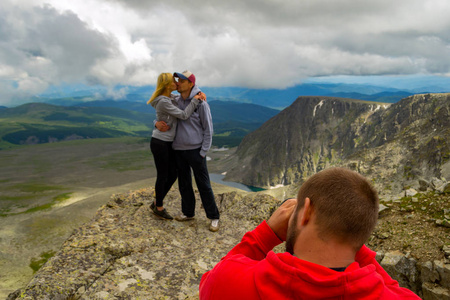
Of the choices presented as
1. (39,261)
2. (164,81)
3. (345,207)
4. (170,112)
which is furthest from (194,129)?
(39,261)

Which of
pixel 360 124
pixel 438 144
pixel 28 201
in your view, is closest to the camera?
pixel 438 144

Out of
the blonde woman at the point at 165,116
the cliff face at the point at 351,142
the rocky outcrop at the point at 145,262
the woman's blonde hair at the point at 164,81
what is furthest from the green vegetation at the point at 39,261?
the cliff face at the point at 351,142

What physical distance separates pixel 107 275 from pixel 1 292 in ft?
162

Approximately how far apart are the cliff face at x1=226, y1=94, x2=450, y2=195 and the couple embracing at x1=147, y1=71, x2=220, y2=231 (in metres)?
46.8

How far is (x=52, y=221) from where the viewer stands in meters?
66.6

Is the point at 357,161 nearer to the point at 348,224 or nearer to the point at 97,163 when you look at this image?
the point at 348,224

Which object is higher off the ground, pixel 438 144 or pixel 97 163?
pixel 438 144

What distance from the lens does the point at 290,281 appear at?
160 cm

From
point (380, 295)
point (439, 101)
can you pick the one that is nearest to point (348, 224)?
point (380, 295)

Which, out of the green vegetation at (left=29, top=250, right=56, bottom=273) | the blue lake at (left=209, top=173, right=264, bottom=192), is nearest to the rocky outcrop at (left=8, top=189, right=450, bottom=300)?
the green vegetation at (left=29, top=250, right=56, bottom=273)

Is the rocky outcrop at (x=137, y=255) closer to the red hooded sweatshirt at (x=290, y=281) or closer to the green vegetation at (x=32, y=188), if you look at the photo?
the red hooded sweatshirt at (x=290, y=281)

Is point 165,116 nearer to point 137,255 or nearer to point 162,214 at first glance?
point 162,214

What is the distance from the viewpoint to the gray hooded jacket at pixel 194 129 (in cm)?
727

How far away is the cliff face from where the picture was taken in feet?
194
